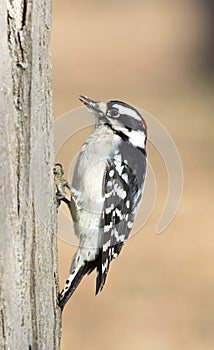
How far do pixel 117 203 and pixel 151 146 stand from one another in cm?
224

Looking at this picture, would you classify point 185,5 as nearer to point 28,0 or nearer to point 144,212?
point 144,212

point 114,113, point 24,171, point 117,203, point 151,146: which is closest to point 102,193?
point 117,203

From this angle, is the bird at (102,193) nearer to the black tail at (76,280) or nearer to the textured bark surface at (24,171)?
the black tail at (76,280)

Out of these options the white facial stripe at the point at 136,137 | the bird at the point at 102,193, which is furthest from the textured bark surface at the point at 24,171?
the white facial stripe at the point at 136,137

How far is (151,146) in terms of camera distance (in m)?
5.28

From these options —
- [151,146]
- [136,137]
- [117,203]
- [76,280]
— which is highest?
Answer: [151,146]

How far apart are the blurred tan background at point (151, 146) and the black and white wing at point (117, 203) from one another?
4.20 feet

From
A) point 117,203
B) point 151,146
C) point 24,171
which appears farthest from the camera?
point 151,146

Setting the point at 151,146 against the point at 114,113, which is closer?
the point at 114,113

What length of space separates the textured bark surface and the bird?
0.34 metres

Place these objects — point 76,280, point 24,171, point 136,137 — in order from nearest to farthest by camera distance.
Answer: point 24,171 → point 76,280 → point 136,137

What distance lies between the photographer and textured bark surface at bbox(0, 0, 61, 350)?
2539 millimetres

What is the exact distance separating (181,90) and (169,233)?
4.18ft

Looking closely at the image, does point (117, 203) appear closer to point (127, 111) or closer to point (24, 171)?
point (127, 111)
